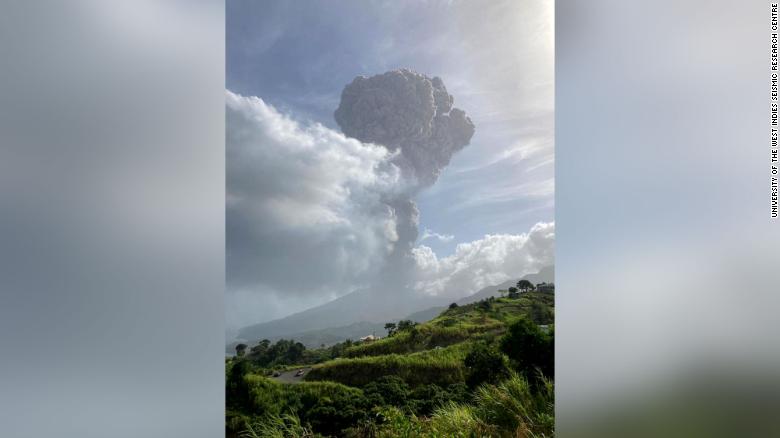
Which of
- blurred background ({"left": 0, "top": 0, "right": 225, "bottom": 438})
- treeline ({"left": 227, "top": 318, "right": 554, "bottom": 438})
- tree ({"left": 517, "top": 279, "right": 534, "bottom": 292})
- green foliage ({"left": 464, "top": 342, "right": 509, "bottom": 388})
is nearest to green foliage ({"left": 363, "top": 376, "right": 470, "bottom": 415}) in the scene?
treeline ({"left": 227, "top": 318, "right": 554, "bottom": 438})

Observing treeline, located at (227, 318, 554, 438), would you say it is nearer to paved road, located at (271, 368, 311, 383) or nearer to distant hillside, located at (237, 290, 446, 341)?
paved road, located at (271, 368, 311, 383)

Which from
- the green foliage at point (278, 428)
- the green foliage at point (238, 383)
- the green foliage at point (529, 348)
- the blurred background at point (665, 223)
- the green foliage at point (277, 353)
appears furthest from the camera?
the green foliage at point (529, 348)

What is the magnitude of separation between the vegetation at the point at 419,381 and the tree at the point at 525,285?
0.03 metres

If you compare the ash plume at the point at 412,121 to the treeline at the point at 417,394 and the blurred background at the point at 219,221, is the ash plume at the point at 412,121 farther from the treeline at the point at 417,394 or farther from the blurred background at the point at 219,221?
the blurred background at the point at 219,221

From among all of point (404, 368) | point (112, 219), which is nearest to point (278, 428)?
point (404, 368)

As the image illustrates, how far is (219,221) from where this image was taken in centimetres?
161

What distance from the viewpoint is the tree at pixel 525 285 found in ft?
14.6

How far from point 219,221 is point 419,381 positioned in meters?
2.93

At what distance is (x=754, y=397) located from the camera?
178cm

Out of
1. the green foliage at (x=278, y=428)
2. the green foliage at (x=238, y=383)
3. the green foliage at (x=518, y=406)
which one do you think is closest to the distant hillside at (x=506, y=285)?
the green foliage at (x=518, y=406)

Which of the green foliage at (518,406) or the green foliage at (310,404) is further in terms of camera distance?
the green foliage at (310,404)

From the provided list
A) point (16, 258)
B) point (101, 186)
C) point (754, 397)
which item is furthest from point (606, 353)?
point (16, 258)

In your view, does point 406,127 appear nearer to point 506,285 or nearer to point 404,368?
point 506,285

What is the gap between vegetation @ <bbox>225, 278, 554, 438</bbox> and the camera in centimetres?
360
